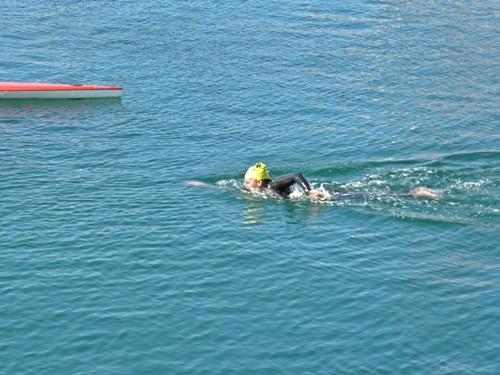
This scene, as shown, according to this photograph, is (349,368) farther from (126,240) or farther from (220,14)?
(220,14)

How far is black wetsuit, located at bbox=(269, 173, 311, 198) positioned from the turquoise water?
456 millimetres

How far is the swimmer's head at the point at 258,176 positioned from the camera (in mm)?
38438

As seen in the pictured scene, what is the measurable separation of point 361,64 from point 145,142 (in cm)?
1714

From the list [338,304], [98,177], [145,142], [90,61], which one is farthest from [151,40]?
[338,304]

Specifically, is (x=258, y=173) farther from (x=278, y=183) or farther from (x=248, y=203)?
(x=248, y=203)

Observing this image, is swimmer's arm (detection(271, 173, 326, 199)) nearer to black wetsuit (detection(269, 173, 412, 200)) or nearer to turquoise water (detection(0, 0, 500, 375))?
A: black wetsuit (detection(269, 173, 412, 200))

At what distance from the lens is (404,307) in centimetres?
3108

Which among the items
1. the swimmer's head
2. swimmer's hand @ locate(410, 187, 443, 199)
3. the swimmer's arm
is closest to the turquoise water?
swimmer's hand @ locate(410, 187, 443, 199)

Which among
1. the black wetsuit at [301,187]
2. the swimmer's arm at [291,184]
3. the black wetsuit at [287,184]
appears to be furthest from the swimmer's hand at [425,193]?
the black wetsuit at [287,184]

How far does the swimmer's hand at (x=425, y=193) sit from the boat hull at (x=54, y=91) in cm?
1971

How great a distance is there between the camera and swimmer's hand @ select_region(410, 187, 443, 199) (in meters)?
38.2

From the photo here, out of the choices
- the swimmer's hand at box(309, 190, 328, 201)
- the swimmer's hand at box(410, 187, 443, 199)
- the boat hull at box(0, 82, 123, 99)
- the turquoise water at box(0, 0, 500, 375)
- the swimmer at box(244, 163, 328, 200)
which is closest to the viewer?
the turquoise water at box(0, 0, 500, 375)

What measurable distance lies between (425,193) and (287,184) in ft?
16.8

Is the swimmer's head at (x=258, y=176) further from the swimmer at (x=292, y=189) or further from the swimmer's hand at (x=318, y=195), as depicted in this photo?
the swimmer's hand at (x=318, y=195)
